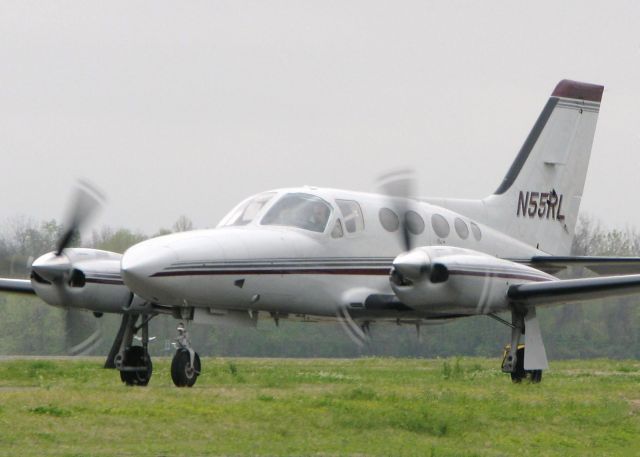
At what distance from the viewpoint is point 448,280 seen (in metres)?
22.3

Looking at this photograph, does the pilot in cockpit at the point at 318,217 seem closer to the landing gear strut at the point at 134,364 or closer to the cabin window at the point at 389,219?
the cabin window at the point at 389,219

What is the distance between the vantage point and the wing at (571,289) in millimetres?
23078

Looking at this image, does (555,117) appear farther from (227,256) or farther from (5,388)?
(5,388)

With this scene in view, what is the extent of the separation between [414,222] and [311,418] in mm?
7904

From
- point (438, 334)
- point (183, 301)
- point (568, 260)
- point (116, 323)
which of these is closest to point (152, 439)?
point (183, 301)

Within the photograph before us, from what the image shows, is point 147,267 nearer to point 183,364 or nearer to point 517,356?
point 183,364

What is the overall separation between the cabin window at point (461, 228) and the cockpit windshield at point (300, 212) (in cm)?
368

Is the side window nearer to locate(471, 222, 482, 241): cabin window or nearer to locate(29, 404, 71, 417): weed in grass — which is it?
locate(471, 222, 482, 241): cabin window

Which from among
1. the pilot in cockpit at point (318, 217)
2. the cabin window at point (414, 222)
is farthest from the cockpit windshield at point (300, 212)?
the cabin window at point (414, 222)

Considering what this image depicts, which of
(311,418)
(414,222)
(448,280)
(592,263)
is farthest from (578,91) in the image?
(311,418)

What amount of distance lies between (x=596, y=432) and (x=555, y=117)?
12092 millimetres

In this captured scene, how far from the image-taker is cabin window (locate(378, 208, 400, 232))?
2414cm

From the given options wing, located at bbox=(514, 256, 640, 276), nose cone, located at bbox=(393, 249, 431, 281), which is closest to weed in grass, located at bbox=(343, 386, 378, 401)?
nose cone, located at bbox=(393, 249, 431, 281)

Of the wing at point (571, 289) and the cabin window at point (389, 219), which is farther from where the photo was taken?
the cabin window at point (389, 219)
